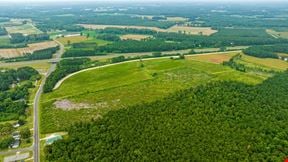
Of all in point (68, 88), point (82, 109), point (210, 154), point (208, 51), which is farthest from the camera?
point (208, 51)

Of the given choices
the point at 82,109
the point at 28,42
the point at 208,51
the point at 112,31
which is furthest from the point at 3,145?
the point at 112,31

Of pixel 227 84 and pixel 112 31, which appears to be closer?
pixel 227 84

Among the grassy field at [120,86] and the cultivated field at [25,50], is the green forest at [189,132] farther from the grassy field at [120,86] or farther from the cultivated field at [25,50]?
the cultivated field at [25,50]

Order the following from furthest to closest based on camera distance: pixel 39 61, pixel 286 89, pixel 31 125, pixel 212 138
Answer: pixel 39 61
pixel 286 89
pixel 31 125
pixel 212 138

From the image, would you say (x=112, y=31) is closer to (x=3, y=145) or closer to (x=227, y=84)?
(x=227, y=84)

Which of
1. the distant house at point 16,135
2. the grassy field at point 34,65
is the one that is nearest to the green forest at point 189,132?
the distant house at point 16,135

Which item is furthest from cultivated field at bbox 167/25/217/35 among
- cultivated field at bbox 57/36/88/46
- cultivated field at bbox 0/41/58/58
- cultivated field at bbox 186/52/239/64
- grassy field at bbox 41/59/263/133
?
cultivated field at bbox 0/41/58/58

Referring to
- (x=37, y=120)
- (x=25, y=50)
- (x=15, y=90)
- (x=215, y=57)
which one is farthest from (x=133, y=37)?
(x=37, y=120)
